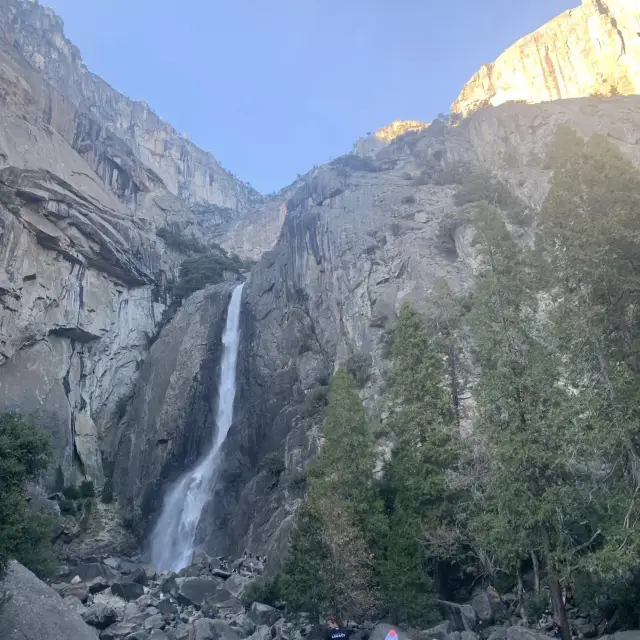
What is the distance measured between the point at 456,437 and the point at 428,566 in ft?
15.1

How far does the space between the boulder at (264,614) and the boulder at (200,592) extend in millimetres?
2929

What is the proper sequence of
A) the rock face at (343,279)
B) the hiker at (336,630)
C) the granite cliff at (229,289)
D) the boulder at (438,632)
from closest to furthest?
the boulder at (438,632) → the hiker at (336,630) → the rock face at (343,279) → the granite cliff at (229,289)

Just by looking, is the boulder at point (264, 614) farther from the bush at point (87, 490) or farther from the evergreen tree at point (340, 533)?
the bush at point (87, 490)

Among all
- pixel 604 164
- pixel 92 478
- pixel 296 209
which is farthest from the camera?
pixel 296 209

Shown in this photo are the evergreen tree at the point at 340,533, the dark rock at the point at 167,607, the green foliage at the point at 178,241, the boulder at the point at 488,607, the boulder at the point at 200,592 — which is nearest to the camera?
the boulder at the point at 488,607

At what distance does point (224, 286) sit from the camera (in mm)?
A: 57469

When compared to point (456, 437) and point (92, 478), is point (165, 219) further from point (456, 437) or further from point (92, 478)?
point (456, 437)

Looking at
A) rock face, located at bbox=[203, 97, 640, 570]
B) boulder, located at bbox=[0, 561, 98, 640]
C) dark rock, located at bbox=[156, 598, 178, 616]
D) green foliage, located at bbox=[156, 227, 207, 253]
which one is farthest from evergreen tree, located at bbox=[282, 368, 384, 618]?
green foliage, located at bbox=[156, 227, 207, 253]

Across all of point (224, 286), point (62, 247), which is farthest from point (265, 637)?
point (224, 286)

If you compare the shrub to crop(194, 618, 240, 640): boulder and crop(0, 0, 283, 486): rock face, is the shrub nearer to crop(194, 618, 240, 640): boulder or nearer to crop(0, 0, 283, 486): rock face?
crop(0, 0, 283, 486): rock face

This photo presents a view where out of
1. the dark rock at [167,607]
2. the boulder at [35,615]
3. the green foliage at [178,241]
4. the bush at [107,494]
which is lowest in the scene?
the dark rock at [167,607]

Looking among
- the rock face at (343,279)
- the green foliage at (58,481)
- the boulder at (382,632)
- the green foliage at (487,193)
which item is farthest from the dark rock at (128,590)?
the green foliage at (487,193)

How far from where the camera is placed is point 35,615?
14609mm

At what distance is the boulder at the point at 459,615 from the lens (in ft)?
54.6
